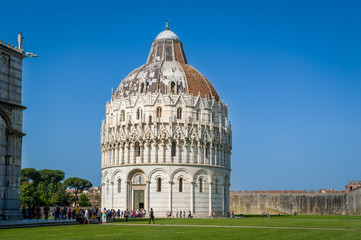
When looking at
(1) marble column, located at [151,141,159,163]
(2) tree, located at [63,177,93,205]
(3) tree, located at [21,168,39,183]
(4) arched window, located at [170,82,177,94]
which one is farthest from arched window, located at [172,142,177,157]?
(2) tree, located at [63,177,93,205]

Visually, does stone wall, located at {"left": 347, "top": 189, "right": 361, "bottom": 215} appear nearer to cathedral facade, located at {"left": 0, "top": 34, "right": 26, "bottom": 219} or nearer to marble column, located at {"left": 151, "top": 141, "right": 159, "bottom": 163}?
marble column, located at {"left": 151, "top": 141, "right": 159, "bottom": 163}

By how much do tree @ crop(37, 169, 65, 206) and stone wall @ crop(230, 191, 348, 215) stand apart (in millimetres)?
43004

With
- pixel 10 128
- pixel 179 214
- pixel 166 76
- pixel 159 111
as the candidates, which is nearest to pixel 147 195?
pixel 179 214

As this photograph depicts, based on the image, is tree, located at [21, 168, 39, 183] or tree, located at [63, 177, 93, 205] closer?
tree, located at [21, 168, 39, 183]

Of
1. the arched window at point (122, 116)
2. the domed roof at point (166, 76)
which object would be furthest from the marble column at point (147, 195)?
the domed roof at point (166, 76)

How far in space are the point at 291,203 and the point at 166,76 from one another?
39970 mm

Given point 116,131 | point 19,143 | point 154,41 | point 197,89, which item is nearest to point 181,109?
point 197,89

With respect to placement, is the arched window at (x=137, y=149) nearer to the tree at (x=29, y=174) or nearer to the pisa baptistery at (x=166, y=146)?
the pisa baptistery at (x=166, y=146)

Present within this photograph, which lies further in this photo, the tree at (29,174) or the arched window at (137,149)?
the tree at (29,174)

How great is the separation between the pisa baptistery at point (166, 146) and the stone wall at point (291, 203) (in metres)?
24.0

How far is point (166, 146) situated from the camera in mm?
72312

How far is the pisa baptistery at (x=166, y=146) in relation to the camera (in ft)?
236

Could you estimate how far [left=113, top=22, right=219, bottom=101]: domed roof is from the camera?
7650cm

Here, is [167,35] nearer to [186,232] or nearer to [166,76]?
[166,76]
